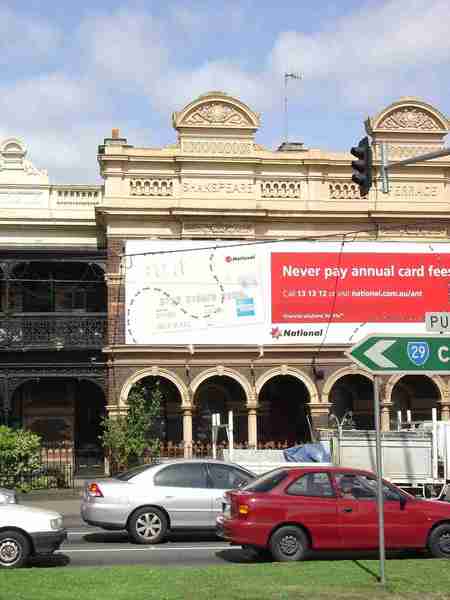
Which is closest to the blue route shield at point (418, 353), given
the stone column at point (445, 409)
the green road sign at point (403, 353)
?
the green road sign at point (403, 353)

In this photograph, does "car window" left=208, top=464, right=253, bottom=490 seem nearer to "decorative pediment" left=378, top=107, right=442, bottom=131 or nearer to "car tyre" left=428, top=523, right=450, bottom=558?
"car tyre" left=428, top=523, right=450, bottom=558

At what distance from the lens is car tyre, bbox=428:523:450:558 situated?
13789 millimetres

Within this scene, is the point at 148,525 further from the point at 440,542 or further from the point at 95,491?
the point at 440,542

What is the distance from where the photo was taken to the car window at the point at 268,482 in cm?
1365

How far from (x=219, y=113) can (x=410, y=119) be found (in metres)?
5.97

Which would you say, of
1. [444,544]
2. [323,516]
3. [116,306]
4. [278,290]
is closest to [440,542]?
[444,544]

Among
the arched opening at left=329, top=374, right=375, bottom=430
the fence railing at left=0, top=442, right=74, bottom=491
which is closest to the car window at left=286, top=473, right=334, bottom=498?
the fence railing at left=0, top=442, right=74, bottom=491

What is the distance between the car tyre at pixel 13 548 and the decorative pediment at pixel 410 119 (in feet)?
67.9

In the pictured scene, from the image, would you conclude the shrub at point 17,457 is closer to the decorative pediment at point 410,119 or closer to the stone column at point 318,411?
the stone column at point 318,411

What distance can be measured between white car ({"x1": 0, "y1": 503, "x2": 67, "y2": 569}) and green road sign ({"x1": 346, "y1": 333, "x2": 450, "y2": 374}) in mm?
4865

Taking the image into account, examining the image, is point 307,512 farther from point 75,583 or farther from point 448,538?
point 75,583

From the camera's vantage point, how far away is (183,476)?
16188mm

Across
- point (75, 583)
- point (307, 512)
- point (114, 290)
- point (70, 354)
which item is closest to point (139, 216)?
point (114, 290)

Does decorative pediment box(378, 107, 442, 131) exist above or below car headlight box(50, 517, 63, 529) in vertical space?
above
